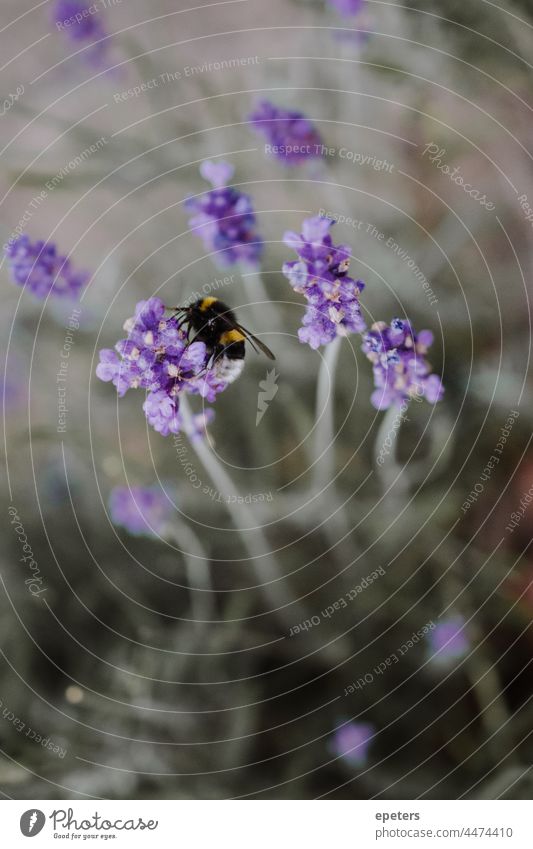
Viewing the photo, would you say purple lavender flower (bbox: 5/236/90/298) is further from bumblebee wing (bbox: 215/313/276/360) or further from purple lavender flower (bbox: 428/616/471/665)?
purple lavender flower (bbox: 428/616/471/665)

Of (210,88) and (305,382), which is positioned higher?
(210,88)

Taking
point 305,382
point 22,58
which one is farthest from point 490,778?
point 22,58

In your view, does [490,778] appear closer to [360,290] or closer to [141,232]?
[360,290]

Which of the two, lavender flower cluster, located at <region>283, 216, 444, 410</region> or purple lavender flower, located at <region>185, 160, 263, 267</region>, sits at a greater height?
purple lavender flower, located at <region>185, 160, 263, 267</region>
